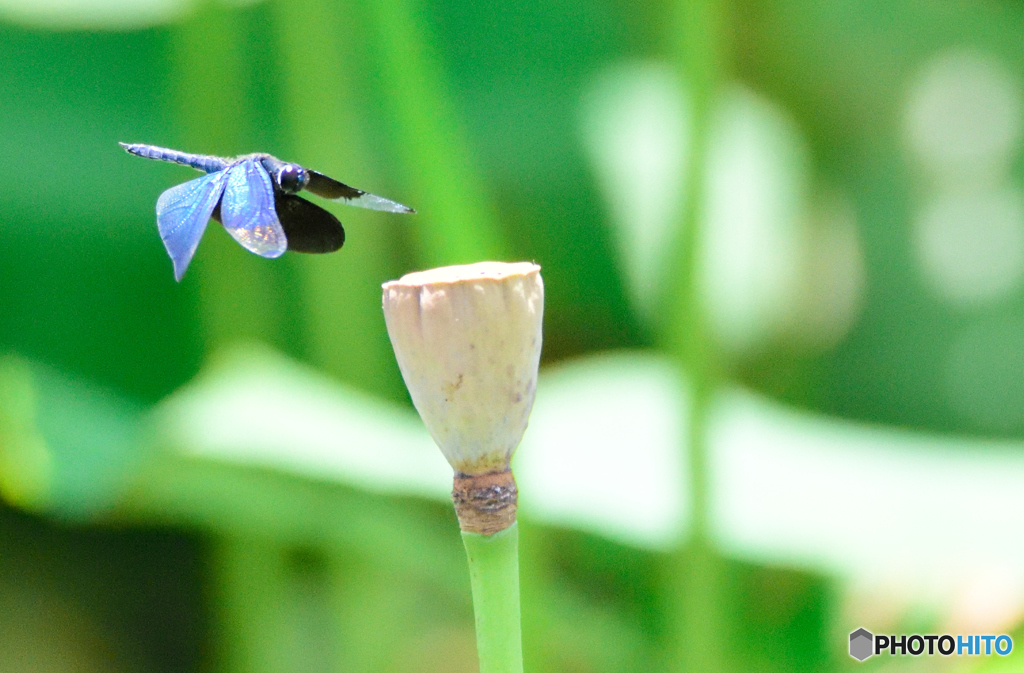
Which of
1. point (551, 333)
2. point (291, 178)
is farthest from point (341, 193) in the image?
point (551, 333)

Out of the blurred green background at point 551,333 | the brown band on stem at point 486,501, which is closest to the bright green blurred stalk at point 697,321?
the blurred green background at point 551,333

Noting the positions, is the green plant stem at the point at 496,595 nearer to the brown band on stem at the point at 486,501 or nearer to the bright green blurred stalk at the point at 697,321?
the brown band on stem at the point at 486,501

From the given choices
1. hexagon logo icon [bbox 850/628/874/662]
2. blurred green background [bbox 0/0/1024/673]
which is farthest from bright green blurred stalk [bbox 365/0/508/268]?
hexagon logo icon [bbox 850/628/874/662]

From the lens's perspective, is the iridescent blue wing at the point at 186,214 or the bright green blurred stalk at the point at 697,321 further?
the bright green blurred stalk at the point at 697,321

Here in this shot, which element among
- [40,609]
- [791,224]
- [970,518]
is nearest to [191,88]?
[40,609]

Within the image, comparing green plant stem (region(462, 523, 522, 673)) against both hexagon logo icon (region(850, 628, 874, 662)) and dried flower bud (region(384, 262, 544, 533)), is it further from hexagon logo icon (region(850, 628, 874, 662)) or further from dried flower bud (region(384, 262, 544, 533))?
hexagon logo icon (region(850, 628, 874, 662))

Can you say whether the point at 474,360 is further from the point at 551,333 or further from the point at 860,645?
the point at 551,333

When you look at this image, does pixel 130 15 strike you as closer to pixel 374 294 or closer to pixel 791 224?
pixel 374 294

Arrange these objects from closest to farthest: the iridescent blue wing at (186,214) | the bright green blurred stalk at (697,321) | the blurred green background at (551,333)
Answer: the iridescent blue wing at (186,214)
the bright green blurred stalk at (697,321)
the blurred green background at (551,333)
